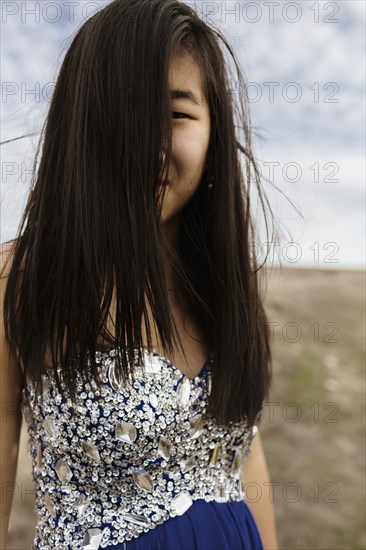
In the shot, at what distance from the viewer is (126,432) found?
3.26 ft

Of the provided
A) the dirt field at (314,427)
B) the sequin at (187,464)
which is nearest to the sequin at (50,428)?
the sequin at (187,464)

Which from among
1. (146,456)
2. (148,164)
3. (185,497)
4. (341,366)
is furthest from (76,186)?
(341,366)

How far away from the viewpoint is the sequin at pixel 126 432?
0.99 meters

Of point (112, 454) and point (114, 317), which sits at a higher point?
point (114, 317)

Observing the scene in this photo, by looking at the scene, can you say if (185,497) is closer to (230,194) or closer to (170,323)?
(170,323)

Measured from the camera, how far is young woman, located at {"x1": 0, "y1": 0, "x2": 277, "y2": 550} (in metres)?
1.00

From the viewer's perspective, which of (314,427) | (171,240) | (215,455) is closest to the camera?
(215,455)

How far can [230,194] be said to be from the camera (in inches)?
48.3

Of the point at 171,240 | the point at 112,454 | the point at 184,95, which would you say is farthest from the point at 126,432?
the point at 184,95

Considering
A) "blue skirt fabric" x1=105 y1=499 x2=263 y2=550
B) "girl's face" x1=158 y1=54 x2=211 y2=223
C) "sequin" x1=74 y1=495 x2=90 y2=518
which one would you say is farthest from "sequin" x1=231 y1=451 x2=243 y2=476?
"girl's face" x1=158 y1=54 x2=211 y2=223

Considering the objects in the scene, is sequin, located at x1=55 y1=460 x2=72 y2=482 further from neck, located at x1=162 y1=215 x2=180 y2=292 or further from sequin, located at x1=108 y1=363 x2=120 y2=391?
neck, located at x1=162 y1=215 x2=180 y2=292

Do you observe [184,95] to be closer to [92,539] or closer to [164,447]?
[164,447]

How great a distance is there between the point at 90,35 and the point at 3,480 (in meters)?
0.74

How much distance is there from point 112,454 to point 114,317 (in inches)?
8.5
